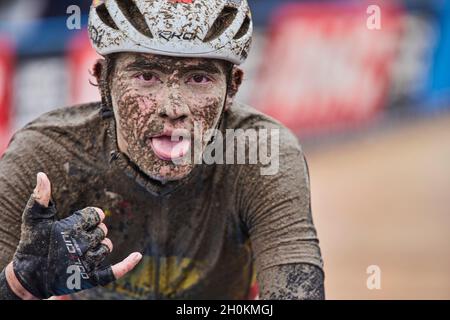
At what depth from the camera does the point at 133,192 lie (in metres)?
5.52

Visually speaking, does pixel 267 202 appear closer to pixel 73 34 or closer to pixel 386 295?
pixel 386 295

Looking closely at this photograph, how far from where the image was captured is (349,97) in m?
14.0

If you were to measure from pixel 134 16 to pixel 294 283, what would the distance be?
58.6 inches

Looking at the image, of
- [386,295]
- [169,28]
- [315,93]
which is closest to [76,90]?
[315,93]

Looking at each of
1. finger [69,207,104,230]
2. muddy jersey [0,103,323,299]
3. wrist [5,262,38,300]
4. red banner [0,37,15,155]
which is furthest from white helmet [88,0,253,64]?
red banner [0,37,15,155]

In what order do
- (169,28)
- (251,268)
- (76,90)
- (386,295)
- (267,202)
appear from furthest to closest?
(76,90)
(386,295)
(251,268)
(267,202)
(169,28)

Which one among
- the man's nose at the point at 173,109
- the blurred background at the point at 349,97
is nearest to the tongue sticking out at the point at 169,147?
the man's nose at the point at 173,109

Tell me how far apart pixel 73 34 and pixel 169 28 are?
8618 mm

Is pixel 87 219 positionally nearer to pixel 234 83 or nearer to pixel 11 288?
pixel 11 288

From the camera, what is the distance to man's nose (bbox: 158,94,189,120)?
4902 mm

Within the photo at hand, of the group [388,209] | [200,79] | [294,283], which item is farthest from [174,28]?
[388,209]

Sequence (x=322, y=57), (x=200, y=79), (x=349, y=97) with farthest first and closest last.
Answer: (x=349, y=97) → (x=322, y=57) → (x=200, y=79)

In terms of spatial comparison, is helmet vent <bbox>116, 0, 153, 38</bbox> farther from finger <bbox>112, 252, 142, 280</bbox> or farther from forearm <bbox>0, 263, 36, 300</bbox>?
forearm <bbox>0, 263, 36, 300</bbox>

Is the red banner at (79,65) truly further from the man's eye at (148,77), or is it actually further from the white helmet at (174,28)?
the man's eye at (148,77)
